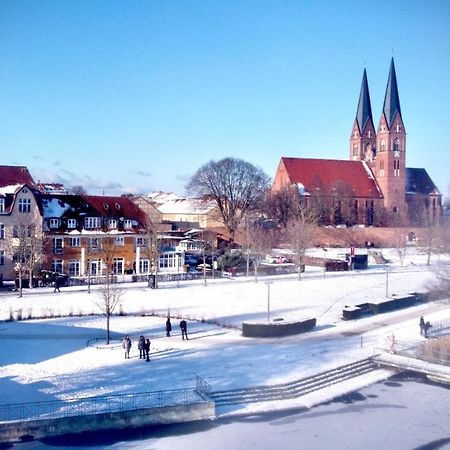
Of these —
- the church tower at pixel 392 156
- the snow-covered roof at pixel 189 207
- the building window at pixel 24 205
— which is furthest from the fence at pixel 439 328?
the church tower at pixel 392 156

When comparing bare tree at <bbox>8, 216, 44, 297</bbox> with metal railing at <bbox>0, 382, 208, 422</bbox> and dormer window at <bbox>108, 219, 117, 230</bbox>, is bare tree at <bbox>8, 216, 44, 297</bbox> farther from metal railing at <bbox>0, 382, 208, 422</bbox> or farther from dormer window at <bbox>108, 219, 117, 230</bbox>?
metal railing at <bbox>0, 382, 208, 422</bbox>

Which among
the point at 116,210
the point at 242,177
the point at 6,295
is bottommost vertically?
the point at 6,295

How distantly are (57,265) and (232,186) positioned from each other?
3646 centimetres

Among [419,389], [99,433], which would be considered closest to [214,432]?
[99,433]

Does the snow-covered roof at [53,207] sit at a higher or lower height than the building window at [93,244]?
higher

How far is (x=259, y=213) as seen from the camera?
79062 millimetres

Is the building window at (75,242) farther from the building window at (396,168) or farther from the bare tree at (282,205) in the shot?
the building window at (396,168)

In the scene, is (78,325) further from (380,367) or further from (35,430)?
(380,367)

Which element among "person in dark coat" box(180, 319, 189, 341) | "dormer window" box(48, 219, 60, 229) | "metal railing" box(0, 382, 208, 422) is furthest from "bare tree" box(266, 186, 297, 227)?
"metal railing" box(0, 382, 208, 422)

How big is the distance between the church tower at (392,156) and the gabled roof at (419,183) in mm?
5479

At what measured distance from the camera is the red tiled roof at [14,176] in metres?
48.2

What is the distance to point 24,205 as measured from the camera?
45562 mm

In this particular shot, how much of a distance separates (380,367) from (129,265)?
28.3m

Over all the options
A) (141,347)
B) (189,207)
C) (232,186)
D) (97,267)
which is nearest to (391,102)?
(232,186)
